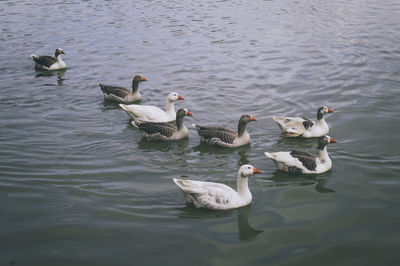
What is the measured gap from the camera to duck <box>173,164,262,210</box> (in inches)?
373

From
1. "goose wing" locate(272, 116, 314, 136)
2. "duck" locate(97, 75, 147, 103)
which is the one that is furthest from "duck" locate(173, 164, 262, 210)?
"duck" locate(97, 75, 147, 103)

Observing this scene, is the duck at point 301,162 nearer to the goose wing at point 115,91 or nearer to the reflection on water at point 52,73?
the goose wing at point 115,91

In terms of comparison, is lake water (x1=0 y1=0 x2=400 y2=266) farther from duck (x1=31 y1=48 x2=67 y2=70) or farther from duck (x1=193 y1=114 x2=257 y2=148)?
duck (x1=31 y1=48 x2=67 y2=70)

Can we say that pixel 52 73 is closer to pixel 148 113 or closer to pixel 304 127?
pixel 148 113

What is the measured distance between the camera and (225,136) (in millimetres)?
12852

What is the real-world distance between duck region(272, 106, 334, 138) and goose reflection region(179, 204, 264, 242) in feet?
13.8

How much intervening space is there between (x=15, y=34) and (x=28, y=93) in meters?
9.88

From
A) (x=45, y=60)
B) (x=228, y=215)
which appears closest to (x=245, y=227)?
(x=228, y=215)

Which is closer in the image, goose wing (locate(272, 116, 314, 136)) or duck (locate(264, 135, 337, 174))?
duck (locate(264, 135, 337, 174))

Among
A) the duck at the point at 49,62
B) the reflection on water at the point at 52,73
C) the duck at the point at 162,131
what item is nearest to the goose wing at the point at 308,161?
the duck at the point at 162,131

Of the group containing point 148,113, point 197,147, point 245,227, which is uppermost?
point 148,113

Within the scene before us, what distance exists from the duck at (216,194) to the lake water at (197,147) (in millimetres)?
183

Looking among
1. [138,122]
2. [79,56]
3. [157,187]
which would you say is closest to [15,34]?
[79,56]

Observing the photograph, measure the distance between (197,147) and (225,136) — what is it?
37.9 inches
